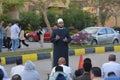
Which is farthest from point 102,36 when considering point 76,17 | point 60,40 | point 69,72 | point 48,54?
point 69,72

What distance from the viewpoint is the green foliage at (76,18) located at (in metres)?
42.6

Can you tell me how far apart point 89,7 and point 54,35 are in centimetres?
3662

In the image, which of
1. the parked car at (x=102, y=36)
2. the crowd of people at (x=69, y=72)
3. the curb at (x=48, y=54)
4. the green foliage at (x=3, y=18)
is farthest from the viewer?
the green foliage at (x=3, y=18)

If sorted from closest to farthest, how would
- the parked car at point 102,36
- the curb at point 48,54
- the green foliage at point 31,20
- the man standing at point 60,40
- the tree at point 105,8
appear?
the man standing at point 60,40, the curb at point 48,54, the parked car at point 102,36, the green foliage at point 31,20, the tree at point 105,8

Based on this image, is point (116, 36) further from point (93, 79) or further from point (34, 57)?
point (93, 79)

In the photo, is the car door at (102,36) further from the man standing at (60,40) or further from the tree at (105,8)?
the man standing at (60,40)

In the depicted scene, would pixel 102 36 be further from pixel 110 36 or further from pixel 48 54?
pixel 48 54

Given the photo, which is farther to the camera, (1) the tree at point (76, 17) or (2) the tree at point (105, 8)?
(2) the tree at point (105, 8)

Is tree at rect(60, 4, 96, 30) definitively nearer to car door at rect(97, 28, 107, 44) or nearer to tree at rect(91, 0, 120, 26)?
tree at rect(91, 0, 120, 26)

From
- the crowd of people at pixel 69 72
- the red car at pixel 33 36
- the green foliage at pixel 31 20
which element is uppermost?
the green foliage at pixel 31 20

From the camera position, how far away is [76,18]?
43062mm

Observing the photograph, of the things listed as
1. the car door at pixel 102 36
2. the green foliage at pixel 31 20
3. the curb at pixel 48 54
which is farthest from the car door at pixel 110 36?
the green foliage at pixel 31 20

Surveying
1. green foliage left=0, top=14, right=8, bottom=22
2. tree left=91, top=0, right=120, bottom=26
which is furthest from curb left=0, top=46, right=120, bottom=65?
tree left=91, top=0, right=120, bottom=26

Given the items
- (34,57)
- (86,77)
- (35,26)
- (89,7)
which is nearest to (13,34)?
(34,57)
